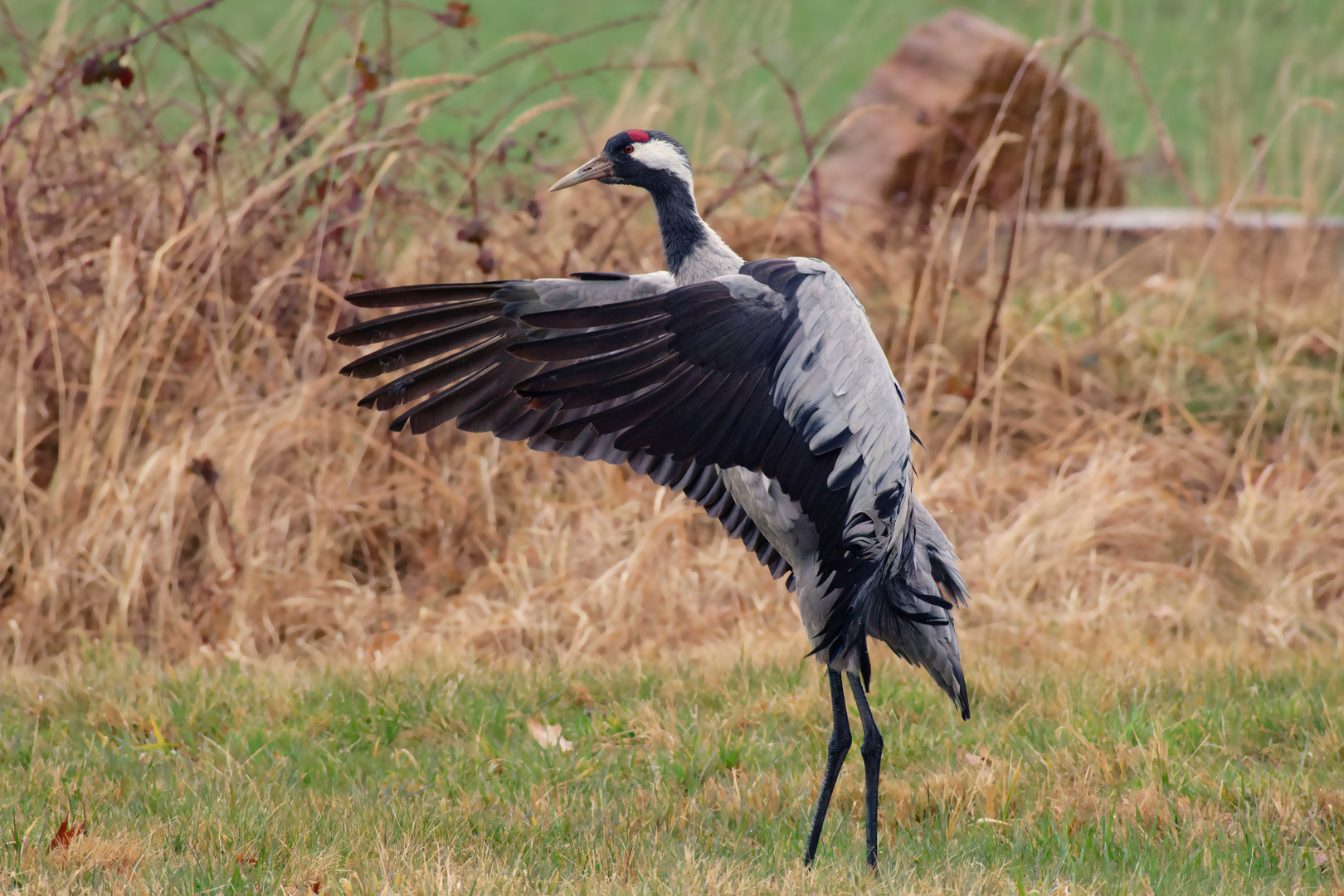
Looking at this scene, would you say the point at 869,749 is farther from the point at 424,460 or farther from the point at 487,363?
the point at 424,460

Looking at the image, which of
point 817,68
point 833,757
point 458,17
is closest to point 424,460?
point 458,17

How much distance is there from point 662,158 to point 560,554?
244 centimetres

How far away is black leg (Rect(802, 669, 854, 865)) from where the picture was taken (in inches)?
141

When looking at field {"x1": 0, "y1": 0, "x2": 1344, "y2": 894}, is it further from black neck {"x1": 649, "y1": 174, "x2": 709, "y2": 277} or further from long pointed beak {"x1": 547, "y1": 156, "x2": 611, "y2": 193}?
long pointed beak {"x1": 547, "y1": 156, "x2": 611, "y2": 193}

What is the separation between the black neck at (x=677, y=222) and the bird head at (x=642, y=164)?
0.05 feet

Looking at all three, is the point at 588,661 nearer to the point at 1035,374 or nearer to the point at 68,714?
the point at 68,714

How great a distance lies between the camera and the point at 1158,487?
20.7 feet

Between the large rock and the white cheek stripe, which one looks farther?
the large rock

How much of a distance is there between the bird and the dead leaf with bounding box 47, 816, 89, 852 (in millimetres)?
1329

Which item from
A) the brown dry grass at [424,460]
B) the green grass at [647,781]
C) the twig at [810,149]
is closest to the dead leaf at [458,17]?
the brown dry grass at [424,460]

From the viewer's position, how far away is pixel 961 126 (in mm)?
9320

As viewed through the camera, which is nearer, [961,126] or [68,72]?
[68,72]

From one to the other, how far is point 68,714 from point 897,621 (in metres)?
→ 2.84

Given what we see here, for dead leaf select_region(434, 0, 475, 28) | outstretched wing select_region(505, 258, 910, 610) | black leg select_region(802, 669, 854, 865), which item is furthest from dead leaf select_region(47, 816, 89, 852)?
dead leaf select_region(434, 0, 475, 28)
